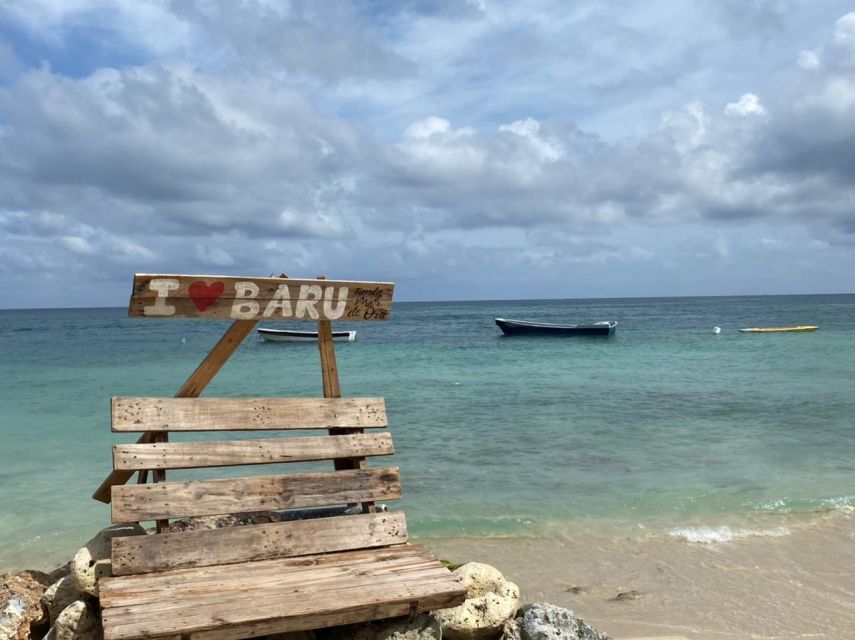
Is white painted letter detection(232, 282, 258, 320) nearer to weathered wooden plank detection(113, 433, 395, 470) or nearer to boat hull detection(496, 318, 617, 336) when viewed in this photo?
weathered wooden plank detection(113, 433, 395, 470)

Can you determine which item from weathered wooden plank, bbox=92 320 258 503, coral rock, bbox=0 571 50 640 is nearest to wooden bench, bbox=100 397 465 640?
weathered wooden plank, bbox=92 320 258 503

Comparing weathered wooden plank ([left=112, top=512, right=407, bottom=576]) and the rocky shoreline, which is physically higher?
weathered wooden plank ([left=112, top=512, right=407, bottom=576])

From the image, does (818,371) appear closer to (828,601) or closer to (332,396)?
(828,601)

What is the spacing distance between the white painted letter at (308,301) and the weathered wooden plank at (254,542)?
5.22 feet

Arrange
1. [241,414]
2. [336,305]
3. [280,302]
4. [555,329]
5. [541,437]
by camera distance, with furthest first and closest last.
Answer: [555,329] → [541,437] → [336,305] → [280,302] → [241,414]

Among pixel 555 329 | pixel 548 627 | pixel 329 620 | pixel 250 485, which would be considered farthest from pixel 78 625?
pixel 555 329

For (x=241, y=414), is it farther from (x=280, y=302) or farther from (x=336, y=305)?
(x=336, y=305)

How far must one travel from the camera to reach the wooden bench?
4016mm

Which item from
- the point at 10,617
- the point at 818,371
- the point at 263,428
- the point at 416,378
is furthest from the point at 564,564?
the point at 818,371

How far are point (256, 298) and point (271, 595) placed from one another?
2250mm

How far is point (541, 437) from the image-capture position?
15.3 meters

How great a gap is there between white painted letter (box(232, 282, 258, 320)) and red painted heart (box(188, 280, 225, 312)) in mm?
128

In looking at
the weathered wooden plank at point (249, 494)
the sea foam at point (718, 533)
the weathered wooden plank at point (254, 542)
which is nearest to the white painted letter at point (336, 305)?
the weathered wooden plank at point (249, 494)

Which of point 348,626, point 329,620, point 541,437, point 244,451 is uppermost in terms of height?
point 244,451
